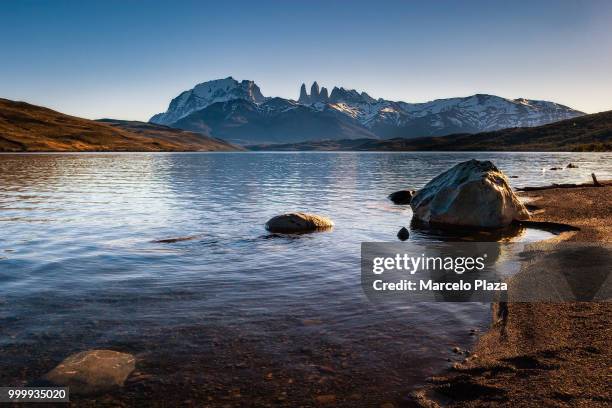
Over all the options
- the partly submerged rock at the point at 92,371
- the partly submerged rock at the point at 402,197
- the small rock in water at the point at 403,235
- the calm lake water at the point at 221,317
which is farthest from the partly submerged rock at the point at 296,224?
the partly submerged rock at the point at 92,371

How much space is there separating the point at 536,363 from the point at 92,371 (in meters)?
8.14

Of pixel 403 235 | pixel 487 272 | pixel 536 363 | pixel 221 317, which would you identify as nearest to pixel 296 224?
pixel 403 235

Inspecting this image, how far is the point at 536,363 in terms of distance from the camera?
8.23 metres

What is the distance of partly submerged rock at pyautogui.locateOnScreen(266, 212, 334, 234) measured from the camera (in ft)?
77.6

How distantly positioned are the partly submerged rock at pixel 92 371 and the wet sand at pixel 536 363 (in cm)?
527

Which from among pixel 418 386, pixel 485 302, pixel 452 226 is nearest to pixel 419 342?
pixel 418 386

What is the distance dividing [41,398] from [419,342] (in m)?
7.16

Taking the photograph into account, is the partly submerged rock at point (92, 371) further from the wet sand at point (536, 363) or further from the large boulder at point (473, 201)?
the large boulder at point (473, 201)

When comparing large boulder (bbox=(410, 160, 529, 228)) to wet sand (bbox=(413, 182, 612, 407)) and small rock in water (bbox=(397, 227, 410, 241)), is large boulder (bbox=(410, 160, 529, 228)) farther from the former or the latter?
wet sand (bbox=(413, 182, 612, 407))

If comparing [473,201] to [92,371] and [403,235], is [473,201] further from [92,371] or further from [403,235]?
[92,371]

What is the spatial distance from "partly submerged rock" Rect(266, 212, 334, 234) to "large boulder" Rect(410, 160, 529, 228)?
263 inches

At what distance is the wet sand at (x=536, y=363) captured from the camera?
707 cm

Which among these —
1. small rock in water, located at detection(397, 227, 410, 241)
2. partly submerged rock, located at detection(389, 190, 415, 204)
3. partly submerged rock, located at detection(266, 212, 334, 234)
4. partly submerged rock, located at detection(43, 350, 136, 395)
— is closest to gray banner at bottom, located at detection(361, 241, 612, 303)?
small rock in water, located at detection(397, 227, 410, 241)

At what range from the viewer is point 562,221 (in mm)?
24406
